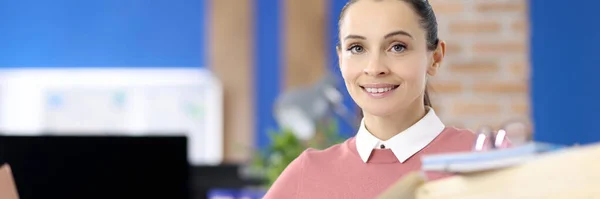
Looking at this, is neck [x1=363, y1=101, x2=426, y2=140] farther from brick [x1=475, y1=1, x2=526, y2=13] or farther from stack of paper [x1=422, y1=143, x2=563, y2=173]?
brick [x1=475, y1=1, x2=526, y2=13]

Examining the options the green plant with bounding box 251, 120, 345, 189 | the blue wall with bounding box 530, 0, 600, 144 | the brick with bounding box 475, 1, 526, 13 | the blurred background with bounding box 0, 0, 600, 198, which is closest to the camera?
the green plant with bounding box 251, 120, 345, 189

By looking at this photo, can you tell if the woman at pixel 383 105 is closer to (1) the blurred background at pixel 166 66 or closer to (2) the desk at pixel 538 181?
(2) the desk at pixel 538 181

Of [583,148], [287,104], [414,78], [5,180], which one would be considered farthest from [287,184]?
[287,104]

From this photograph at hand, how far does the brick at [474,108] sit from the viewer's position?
3.49m

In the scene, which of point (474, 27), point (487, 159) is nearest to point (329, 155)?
point (487, 159)

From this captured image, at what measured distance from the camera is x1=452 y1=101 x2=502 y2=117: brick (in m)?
3.49

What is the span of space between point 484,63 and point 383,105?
2724mm

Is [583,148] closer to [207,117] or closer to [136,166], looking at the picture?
[136,166]

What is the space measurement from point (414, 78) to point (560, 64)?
2.43 meters

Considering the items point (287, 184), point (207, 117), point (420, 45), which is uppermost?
point (420, 45)

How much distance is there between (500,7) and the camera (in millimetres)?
3424

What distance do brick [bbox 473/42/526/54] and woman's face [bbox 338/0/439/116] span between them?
2.67 meters

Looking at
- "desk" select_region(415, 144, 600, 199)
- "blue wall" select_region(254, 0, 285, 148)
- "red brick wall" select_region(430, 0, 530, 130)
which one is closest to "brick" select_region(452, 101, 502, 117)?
"red brick wall" select_region(430, 0, 530, 130)

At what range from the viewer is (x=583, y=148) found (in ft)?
1.71
